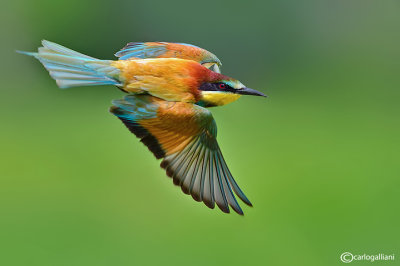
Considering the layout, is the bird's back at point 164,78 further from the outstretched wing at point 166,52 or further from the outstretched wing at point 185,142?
the outstretched wing at point 166,52

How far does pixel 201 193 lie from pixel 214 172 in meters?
0.08

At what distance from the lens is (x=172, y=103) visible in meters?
1.70

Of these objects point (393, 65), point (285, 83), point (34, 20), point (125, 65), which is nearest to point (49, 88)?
point (34, 20)

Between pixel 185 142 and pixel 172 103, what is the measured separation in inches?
5.5

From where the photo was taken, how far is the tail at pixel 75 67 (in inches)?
66.8

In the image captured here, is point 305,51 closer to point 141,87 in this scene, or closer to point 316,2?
point 316,2

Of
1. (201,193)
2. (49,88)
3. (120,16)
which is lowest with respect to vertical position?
(201,193)

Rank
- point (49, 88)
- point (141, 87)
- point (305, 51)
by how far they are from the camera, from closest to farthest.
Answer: point (141, 87) → point (49, 88) → point (305, 51)

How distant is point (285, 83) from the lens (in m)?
5.07

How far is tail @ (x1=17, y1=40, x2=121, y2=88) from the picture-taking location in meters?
1.70
